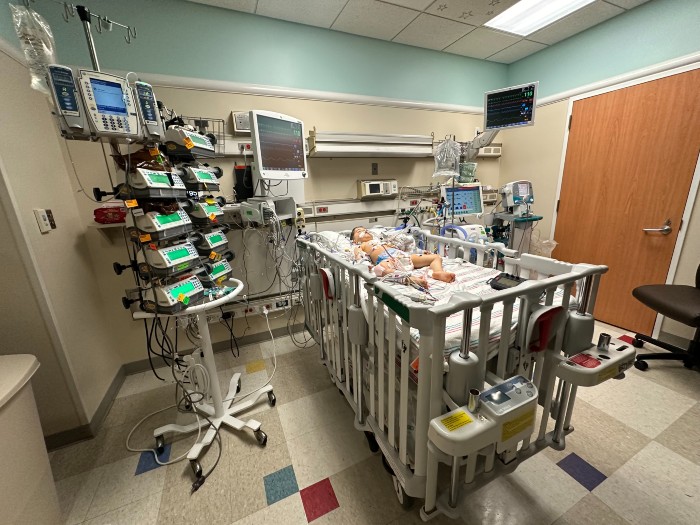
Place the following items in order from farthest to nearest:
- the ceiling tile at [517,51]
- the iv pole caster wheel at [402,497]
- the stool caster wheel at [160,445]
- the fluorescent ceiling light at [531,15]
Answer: the ceiling tile at [517,51]
the fluorescent ceiling light at [531,15]
the stool caster wheel at [160,445]
the iv pole caster wheel at [402,497]

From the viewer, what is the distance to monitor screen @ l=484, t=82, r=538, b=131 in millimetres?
2432

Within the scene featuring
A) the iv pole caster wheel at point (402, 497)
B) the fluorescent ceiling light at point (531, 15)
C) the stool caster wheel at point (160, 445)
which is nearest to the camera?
the iv pole caster wheel at point (402, 497)

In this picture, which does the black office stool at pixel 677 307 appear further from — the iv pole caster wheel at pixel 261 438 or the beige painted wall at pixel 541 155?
the iv pole caster wheel at pixel 261 438

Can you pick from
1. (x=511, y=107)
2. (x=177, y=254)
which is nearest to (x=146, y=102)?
(x=177, y=254)

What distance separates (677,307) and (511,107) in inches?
78.8

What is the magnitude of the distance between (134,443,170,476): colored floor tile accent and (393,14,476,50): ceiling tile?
3.69 meters

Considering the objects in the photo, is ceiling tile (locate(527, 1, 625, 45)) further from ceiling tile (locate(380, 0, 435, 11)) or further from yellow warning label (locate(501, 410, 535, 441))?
yellow warning label (locate(501, 410, 535, 441))

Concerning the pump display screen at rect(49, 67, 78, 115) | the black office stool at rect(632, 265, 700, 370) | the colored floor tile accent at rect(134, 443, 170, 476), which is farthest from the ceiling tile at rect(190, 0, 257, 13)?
the black office stool at rect(632, 265, 700, 370)

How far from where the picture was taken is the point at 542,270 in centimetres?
134

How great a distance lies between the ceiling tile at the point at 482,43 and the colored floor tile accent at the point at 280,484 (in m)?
3.82

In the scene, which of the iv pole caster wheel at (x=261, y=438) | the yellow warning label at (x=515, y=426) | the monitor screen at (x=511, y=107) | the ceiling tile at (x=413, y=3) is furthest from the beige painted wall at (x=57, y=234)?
the monitor screen at (x=511, y=107)

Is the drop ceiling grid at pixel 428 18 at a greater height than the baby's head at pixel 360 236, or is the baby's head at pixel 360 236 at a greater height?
the drop ceiling grid at pixel 428 18

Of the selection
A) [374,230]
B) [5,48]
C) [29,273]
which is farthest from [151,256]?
[374,230]

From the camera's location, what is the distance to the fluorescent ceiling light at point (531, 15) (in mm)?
2350
